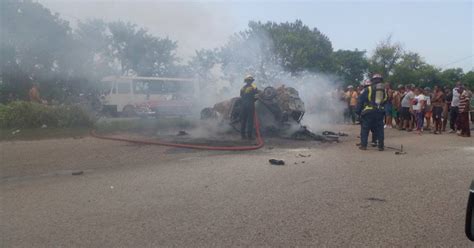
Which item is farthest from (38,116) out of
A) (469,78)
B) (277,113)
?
(469,78)

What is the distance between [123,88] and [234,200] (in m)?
18.8

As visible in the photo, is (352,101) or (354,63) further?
(354,63)

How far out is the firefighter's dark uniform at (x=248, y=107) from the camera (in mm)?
10578

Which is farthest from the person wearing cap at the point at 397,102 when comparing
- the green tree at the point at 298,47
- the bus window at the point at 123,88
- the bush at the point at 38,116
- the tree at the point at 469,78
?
the tree at the point at 469,78

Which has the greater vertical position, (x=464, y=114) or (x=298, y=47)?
(x=298, y=47)

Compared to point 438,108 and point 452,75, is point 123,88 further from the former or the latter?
point 452,75

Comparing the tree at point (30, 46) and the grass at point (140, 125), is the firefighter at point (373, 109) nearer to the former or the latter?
the grass at point (140, 125)

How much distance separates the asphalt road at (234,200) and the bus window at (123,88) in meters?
14.3

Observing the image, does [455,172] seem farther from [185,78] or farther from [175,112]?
[185,78]

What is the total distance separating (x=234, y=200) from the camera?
4.87m

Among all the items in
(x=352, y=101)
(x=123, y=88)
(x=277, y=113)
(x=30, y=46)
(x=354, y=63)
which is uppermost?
(x=354, y=63)

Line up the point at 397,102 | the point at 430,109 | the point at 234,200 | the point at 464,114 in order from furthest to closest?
the point at 397,102
the point at 430,109
the point at 464,114
the point at 234,200

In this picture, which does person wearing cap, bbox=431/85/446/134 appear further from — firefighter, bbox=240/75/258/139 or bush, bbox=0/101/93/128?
bush, bbox=0/101/93/128

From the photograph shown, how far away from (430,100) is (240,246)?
12.0 meters
